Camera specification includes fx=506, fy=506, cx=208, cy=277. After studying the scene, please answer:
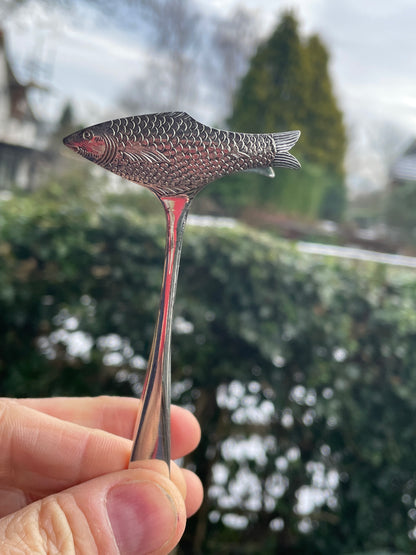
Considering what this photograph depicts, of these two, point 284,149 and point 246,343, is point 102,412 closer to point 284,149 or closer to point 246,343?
point 284,149

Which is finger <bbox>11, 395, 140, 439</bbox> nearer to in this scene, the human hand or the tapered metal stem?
the human hand

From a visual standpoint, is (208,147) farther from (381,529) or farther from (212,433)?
(381,529)

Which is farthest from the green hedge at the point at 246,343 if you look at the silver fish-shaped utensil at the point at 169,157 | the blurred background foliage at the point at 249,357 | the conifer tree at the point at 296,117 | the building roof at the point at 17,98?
the conifer tree at the point at 296,117

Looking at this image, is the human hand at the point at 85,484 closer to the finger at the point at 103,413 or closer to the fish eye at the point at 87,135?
the finger at the point at 103,413

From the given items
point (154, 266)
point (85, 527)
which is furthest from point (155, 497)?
point (154, 266)

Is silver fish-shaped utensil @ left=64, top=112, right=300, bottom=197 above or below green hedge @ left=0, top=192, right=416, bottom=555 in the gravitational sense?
above

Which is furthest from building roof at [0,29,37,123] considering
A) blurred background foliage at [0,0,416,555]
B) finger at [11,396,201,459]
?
finger at [11,396,201,459]
